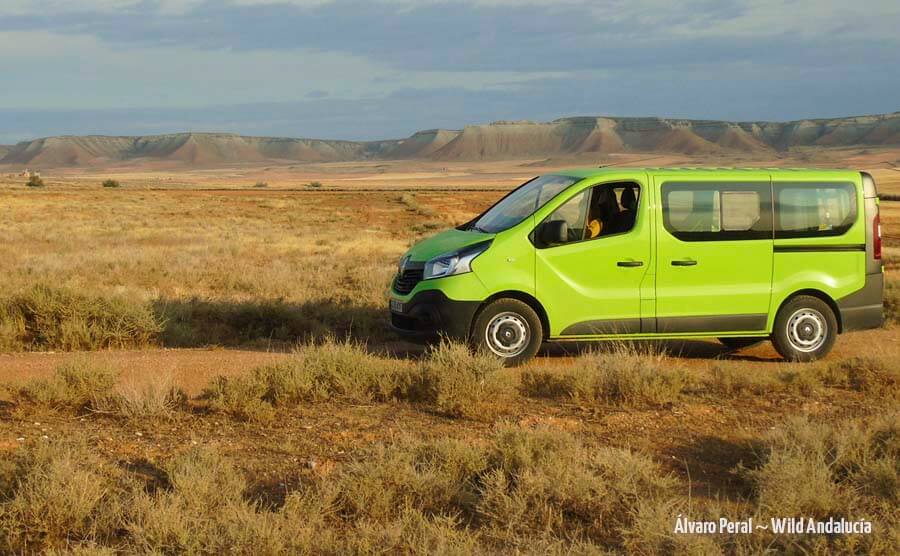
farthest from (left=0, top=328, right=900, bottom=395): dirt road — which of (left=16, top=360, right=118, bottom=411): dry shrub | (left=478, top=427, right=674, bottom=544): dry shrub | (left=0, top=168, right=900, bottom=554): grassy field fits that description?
(left=478, top=427, right=674, bottom=544): dry shrub

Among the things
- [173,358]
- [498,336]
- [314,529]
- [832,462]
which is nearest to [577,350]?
[498,336]

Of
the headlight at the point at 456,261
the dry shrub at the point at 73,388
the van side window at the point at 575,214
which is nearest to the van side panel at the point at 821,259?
the van side window at the point at 575,214

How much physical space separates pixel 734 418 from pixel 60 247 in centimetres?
2080

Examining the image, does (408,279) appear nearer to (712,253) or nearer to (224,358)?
(224,358)

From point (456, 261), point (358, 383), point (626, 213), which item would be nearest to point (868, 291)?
point (626, 213)

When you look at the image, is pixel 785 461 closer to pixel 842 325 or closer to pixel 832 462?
pixel 832 462

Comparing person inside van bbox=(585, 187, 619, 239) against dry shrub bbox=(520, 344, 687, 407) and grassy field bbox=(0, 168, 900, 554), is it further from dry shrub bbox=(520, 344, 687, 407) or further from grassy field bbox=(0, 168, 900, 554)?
dry shrub bbox=(520, 344, 687, 407)

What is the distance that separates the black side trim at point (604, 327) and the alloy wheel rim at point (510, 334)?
398 mm

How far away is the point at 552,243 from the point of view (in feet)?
29.5

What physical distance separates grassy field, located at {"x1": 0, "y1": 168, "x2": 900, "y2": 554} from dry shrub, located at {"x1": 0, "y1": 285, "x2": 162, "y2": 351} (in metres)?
0.03

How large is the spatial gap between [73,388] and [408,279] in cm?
332

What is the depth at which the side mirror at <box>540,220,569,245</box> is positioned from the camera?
8.88 metres

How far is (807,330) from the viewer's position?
9438 millimetres

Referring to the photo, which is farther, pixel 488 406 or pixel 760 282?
pixel 760 282
